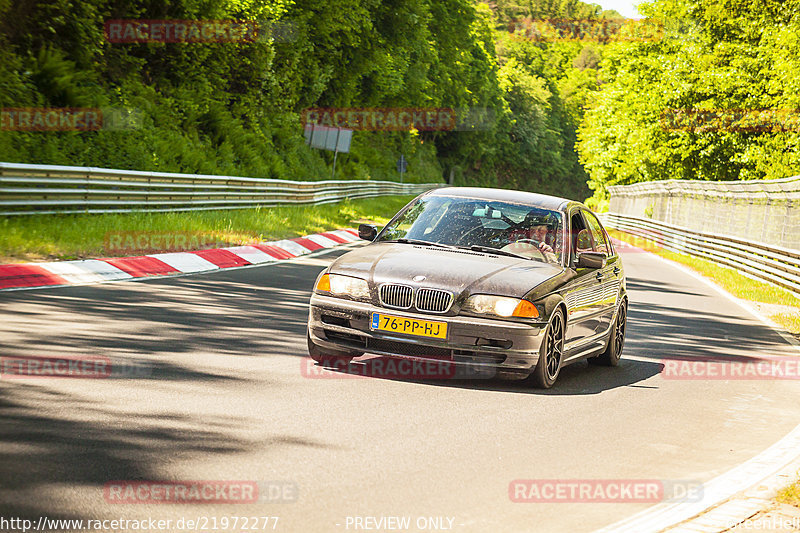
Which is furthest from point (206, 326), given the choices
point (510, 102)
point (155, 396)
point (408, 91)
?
point (510, 102)

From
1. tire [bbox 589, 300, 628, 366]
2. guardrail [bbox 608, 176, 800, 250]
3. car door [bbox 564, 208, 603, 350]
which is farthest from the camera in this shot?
guardrail [bbox 608, 176, 800, 250]

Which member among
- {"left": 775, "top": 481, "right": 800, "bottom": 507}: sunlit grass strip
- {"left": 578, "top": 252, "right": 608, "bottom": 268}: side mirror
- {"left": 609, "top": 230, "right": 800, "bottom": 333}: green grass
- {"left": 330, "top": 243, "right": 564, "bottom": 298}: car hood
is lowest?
{"left": 609, "top": 230, "right": 800, "bottom": 333}: green grass

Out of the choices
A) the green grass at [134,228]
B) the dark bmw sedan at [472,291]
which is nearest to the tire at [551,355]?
the dark bmw sedan at [472,291]

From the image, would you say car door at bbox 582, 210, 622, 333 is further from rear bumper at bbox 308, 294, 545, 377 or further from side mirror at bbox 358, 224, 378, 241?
side mirror at bbox 358, 224, 378, 241

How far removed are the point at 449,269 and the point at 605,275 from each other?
94.7 inches

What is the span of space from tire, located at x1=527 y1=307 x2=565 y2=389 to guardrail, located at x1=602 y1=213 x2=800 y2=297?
1243 centimetres

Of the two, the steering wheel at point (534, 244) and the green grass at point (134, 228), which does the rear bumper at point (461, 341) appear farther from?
the green grass at point (134, 228)

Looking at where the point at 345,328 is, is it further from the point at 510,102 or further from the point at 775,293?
the point at 510,102

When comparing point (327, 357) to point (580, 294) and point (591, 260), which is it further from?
point (591, 260)

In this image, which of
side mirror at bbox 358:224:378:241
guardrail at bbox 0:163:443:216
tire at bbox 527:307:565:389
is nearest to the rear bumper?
tire at bbox 527:307:565:389

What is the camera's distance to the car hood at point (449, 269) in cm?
791

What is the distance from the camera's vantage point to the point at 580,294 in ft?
29.7

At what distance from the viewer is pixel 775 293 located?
66.7 ft

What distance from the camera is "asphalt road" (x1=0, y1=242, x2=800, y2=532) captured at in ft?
15.8
